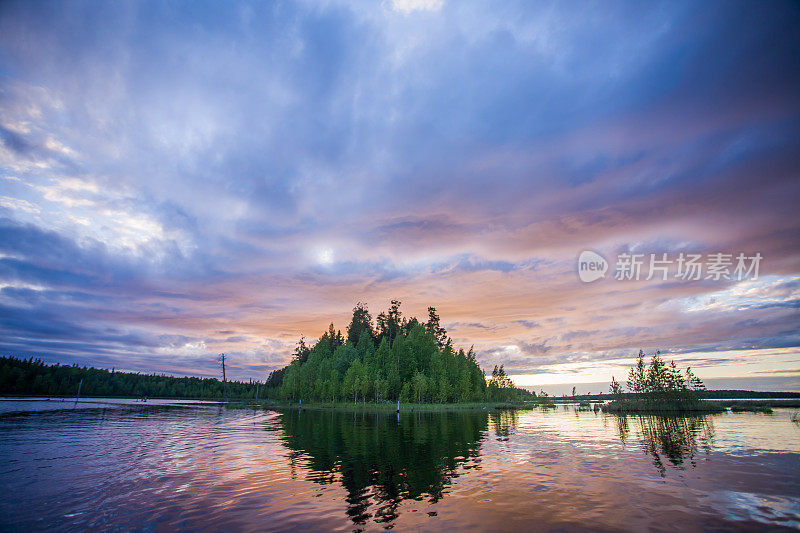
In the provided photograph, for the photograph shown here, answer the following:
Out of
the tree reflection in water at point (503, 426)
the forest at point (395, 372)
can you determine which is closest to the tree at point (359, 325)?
the forest at point (395, 372)

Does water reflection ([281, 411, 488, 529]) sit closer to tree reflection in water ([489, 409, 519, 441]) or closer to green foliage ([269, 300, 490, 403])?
tree reflection in water ([489, 409, 519, 441])

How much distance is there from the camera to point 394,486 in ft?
57.8

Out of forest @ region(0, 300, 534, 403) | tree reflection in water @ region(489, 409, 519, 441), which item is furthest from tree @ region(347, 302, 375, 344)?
tree reflection in water @ region(489, 409, 519, 441)

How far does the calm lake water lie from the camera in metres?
12.9

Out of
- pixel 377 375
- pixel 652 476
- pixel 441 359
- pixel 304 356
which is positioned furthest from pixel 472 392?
pixel 652 476

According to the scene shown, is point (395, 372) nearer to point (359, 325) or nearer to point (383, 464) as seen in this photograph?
point (359, 325)

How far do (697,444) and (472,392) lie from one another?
96.1 meters

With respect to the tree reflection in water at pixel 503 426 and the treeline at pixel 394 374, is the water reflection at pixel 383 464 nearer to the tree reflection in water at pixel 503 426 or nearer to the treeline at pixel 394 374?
the tree reflection in water at pixel 503 426

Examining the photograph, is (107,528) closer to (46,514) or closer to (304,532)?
(46,514)

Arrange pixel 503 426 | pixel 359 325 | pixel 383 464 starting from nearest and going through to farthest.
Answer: pixel 383 464
pixel 503 426
pixel 359 325

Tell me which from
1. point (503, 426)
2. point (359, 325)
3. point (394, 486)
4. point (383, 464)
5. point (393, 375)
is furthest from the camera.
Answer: point (359, 325)

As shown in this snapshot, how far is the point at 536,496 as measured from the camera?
1631 cm

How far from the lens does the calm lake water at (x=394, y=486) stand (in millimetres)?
12867

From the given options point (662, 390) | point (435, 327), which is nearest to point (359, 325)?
point (435, 327)
